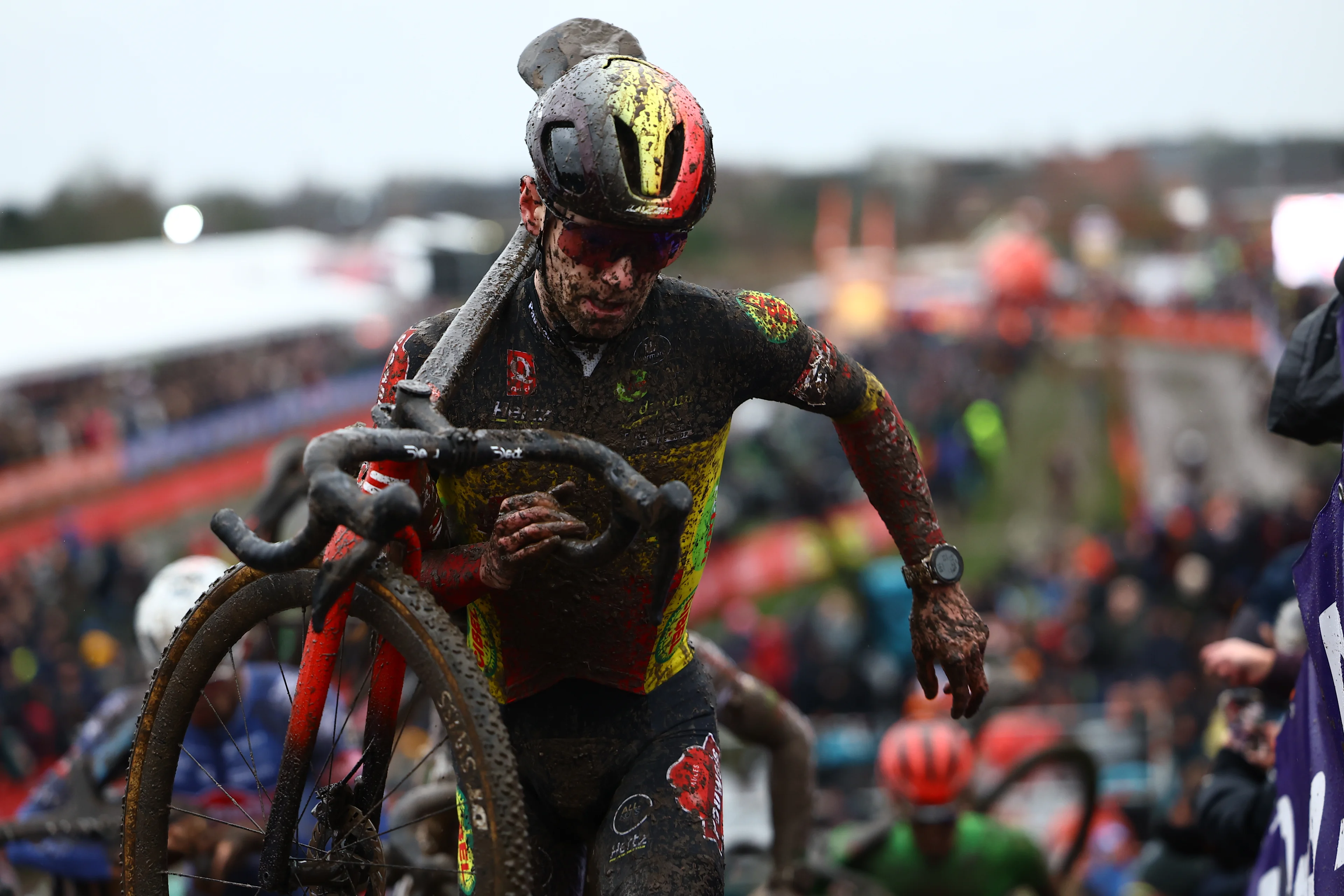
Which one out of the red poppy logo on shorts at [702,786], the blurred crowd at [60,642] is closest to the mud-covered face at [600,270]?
the red poppy logo on shorts at [702,786]

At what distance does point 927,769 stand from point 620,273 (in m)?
3.89

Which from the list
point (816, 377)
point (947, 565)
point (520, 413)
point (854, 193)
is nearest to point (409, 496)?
point (520, 413)

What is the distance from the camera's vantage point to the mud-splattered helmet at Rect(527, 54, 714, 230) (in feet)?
A: 8.73

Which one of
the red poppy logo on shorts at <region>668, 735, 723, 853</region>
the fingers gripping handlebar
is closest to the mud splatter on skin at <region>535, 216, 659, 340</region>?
the fingers gripping handlebar

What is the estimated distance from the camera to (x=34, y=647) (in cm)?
1165

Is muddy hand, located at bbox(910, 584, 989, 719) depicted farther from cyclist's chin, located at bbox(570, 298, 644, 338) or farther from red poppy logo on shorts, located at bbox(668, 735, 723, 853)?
cyclist's chin, located at bbox(570, 298, 644, 338)

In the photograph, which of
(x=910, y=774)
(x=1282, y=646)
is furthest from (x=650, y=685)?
(x=910, y=774)

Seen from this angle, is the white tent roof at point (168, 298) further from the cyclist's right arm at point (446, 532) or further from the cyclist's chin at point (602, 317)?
the cyclist's chin at point (602, 317)

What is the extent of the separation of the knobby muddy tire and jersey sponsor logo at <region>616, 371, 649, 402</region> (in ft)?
2.07

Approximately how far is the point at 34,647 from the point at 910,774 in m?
8.72

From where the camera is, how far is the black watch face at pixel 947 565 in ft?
10.6

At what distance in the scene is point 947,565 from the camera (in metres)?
3.24

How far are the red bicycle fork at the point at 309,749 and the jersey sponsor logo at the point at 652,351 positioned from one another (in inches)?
32.2

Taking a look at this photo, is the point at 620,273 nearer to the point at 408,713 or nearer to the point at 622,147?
the point at 622,147
